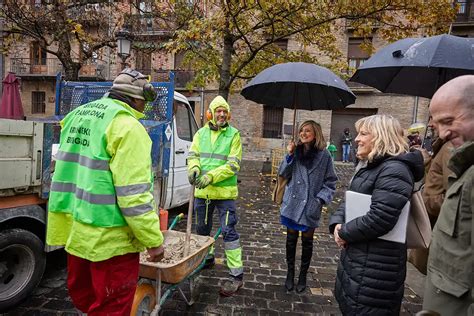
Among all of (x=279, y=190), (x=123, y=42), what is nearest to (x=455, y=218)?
(x=279, y=190)

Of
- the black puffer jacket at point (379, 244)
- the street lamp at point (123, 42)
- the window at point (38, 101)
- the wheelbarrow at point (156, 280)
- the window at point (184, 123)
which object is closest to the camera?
the black puffer jacket at point (379, 244)

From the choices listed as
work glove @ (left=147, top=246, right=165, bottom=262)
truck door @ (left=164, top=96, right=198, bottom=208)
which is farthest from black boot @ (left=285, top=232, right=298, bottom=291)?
truck door @ (left=164, top=96, right=198, bottom=208)

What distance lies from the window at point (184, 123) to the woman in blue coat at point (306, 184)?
246 cm

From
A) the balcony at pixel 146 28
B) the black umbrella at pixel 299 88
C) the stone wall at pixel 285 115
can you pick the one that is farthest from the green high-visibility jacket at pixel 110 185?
the stone wall at pixel 285 115

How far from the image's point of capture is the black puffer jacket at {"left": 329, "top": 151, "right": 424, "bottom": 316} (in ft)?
6.53

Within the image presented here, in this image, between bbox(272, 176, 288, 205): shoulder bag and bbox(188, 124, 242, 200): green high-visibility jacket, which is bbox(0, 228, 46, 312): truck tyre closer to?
bbox(188, 124, 242, 200): green high-visibility jacket

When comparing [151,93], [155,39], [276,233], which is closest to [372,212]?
[151,93]

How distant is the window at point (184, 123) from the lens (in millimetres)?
5344

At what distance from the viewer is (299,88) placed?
4.02 m

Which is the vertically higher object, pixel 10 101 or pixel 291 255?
pixel 10 101

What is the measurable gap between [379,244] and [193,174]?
178 centimetres

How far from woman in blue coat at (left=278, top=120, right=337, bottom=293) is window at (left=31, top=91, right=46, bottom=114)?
2549 cm

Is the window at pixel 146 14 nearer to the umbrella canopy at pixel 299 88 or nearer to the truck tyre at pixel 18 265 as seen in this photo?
the umbrella canopy at pixel 299 88

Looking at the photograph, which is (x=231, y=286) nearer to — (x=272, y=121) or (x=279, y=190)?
(x=279, y=190)
